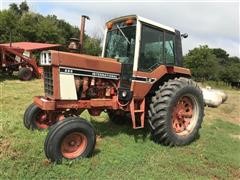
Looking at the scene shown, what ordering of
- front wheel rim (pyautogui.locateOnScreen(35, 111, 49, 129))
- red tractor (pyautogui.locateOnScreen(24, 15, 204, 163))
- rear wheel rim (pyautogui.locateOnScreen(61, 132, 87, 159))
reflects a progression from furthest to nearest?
front wheel rim (pyautogui.locateOnScreen(35, 111, 49, 129))
red tractor (pyautogui.locateOnScreen(24, 15, 204, 163))
rear wheel rim (pyautogui.locateOnScreen(61, 132, 87, 159))

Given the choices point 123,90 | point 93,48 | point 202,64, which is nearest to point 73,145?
point 123,90

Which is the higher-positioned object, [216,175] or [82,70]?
[82,70]

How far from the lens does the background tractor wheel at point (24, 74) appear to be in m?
17.2

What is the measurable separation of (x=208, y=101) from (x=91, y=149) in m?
9.46

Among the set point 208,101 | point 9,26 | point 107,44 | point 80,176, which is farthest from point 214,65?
point 80,176

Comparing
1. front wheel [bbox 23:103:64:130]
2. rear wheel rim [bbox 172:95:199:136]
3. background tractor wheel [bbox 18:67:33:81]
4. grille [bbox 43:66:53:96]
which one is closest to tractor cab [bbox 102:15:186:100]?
rear wheel rim [bbox 172:95:199:136]

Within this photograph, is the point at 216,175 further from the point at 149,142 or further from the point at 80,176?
the point at 80,176

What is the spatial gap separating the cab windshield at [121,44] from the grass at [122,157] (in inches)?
64.2

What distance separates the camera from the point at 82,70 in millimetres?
6508

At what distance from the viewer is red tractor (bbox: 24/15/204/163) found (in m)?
6.06

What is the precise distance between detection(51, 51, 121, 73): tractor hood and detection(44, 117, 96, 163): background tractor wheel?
99 cm

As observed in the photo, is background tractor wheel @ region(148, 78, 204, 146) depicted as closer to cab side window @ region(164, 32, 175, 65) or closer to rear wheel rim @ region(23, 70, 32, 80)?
cab side window @ region(164, 32, 175, 65)

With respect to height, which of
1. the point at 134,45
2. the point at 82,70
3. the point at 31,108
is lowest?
the point at 31,108

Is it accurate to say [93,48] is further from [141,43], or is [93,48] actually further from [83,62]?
[83,62]
